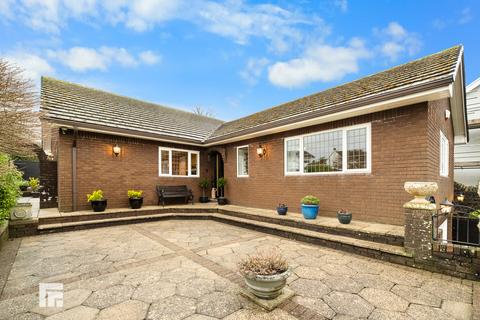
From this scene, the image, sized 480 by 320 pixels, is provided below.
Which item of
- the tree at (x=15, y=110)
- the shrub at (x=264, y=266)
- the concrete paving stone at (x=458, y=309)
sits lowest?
the concrete paving stone at (x=458, y=309)

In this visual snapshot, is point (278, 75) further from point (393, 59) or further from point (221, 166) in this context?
point (221, 166)

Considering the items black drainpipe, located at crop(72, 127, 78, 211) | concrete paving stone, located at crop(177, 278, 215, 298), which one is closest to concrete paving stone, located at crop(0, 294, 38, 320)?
concrete paving stone, located at crop(177, 278, 215, 298)

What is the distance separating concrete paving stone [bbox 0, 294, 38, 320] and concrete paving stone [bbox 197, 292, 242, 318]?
78.6 inches

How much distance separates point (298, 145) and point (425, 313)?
A: 542 centimetres

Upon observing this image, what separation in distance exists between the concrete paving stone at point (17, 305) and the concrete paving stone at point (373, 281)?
4.30 meters

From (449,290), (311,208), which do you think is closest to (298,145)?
(311,208)

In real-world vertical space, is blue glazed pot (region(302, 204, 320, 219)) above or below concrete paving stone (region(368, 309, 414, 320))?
above

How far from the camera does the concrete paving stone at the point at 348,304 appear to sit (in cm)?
244

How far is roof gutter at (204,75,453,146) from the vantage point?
425 cm

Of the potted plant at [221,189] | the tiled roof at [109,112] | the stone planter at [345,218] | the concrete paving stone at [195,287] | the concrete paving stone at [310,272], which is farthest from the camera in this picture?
the potted plant at [221,189]

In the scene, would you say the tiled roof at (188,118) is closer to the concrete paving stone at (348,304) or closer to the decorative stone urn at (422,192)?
the decorative stone urn at (422,192)

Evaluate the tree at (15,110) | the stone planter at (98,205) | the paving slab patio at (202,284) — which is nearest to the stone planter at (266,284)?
the paving slab patio at (202,284)

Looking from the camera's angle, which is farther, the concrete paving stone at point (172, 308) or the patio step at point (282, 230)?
the patio step at point (282, 230)

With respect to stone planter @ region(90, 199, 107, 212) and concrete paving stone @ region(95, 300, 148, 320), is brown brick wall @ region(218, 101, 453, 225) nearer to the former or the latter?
concrete paving stone @ region(95, 300, 148, 320)
